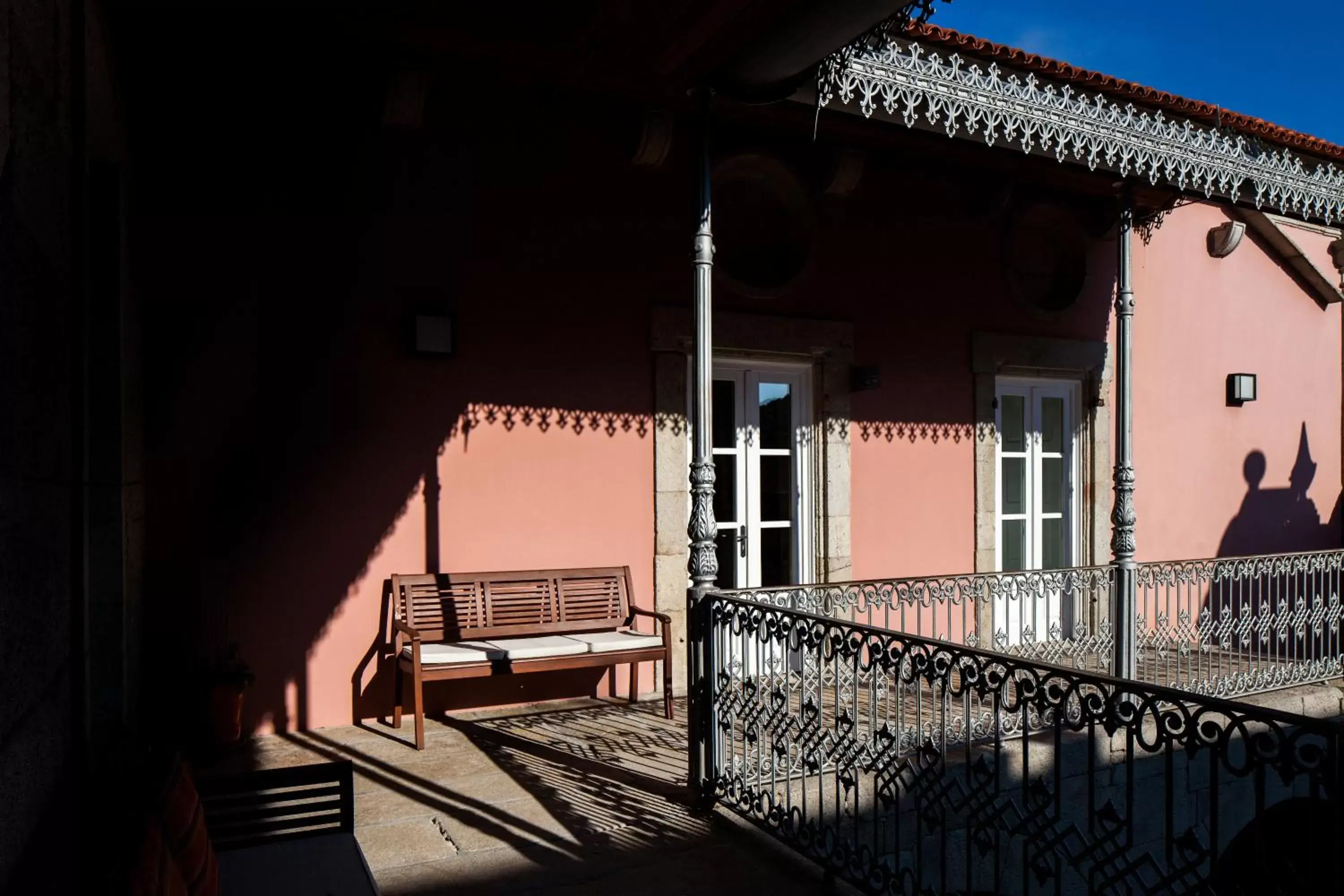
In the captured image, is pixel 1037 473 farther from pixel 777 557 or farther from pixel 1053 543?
pixel 777 557

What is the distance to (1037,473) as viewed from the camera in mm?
7215

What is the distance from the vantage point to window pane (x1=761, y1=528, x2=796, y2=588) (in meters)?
6.17

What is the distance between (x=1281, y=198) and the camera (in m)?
5.62

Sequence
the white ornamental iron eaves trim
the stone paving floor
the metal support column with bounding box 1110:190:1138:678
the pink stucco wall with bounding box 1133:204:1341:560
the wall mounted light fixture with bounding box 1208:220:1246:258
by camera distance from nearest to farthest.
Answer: the stone paving floor
the white ornamental iron eaves trim
the metal support column with bounding box 1110:190:1138:678
the pink stucco wall with bounding box 1133:204:1341:560
the wall mounted light fixture with bounding box 1208:220:1246:258

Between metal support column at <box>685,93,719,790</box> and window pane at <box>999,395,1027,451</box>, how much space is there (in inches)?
152

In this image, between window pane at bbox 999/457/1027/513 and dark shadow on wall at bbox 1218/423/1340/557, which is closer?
window pane at bbox 999/457/1027/513

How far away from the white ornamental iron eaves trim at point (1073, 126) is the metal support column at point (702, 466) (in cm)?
66

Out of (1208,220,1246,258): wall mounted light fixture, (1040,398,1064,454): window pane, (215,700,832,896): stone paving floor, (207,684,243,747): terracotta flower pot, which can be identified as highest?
(1208,220,1246,258): wall mounted light fixture

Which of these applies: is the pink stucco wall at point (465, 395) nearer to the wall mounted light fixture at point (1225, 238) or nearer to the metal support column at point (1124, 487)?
the metal support column at point (1124, 487)

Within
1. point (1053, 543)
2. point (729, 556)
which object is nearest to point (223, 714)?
point (729, 556)

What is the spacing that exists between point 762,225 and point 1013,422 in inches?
103

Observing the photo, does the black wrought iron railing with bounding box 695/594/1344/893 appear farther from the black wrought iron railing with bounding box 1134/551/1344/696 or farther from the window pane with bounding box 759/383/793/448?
the window pane with bounding box 759/383/793/448

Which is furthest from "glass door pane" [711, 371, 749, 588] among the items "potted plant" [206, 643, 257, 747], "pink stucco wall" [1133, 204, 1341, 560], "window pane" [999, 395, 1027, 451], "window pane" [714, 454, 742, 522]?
"pink stucco wall" [1133, 204, 1341, 560]

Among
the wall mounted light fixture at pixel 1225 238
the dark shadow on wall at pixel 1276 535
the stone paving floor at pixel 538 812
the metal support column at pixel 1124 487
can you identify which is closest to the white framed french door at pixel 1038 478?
the dark shadow on wall at pixel 1276 535
